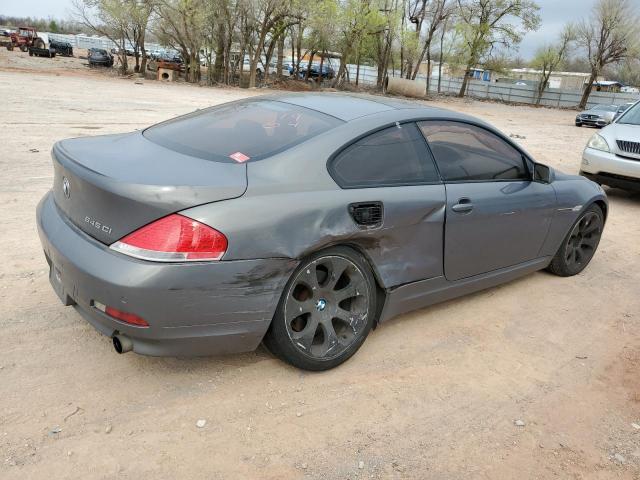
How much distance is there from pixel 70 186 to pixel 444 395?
7.61 ft

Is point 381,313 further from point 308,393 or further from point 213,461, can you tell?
point 213,461

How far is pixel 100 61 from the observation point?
41250 millimetres

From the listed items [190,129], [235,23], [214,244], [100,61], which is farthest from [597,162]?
[100,61]

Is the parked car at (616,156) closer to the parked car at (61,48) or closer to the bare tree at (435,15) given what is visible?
the bare tree at (435,15)

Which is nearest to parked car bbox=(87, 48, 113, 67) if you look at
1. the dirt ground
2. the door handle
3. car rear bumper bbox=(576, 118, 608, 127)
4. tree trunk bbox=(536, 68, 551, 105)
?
car rear bumper bbox=(576, 118, 608, 127)

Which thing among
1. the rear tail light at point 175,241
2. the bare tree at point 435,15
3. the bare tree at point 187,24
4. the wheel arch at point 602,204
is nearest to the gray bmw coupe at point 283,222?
the rear tail light at point 175,241

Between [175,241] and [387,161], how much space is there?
141 cm

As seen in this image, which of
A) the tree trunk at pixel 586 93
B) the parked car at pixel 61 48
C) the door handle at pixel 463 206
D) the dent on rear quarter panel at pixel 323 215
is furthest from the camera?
the parked car at pixel 61 48

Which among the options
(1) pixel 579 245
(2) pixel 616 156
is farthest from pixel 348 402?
(2) pixel 616 156

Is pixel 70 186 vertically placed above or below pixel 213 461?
above

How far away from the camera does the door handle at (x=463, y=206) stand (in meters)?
3.46

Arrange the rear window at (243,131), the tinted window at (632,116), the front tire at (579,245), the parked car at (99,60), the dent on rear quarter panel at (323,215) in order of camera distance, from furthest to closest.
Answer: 1. the parked car at (99,60)
2. the tinted window at (632,116)
3. the front tire at (579,245)
4. the rear window at (243,131)
5. the dent on rear quarter panel at (323,215)

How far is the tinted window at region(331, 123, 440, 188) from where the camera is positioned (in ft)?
9.94

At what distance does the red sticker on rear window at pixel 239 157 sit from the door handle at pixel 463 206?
54.7 inches
